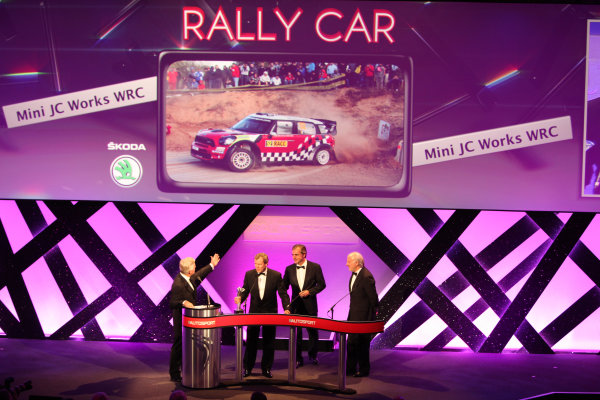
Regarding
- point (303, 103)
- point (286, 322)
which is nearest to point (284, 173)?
point (303, 103)

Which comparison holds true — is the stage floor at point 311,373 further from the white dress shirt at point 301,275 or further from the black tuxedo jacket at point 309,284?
the white dress shirt at point 301,275

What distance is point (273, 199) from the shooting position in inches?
292

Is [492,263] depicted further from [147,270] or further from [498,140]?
[147,270]

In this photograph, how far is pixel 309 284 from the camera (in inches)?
282

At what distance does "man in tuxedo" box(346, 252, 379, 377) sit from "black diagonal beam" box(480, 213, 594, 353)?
6.12 feet

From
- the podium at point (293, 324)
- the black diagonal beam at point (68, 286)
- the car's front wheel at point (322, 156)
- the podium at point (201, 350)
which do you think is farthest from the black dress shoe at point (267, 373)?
the black diagonal beam at point (68, 286)

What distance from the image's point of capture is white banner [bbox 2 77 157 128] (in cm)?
744

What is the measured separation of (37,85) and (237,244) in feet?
9.32

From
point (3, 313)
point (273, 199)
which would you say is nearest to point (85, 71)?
point (273, 199)

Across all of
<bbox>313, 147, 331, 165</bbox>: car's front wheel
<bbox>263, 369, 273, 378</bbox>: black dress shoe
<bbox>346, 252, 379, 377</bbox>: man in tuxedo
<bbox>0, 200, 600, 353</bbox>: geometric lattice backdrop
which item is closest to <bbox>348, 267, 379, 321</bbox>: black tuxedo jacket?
<bbox>346, 252, 379, 377</bbox>: man in tuxedo

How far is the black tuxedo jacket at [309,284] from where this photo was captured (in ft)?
23.3

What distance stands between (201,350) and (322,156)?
8.05 ft

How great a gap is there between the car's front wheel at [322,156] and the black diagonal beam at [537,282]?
2727 mm

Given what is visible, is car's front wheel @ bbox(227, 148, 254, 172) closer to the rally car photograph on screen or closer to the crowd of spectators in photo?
the rally car photograph on screen
